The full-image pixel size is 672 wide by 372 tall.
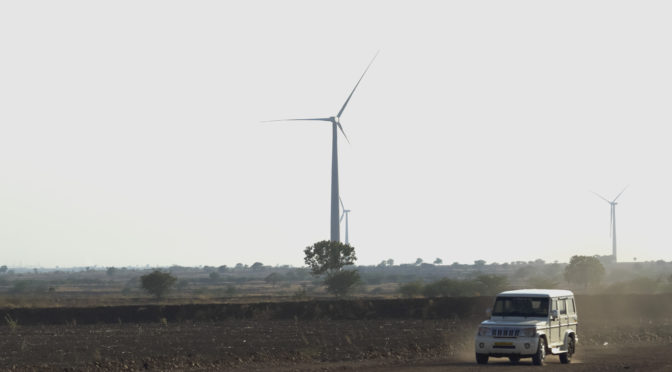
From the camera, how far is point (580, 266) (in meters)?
142

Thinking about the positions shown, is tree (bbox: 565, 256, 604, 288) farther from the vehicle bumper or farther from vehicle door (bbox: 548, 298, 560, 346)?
the vehicle bumper

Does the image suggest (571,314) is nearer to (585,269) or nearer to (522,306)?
(522,306)

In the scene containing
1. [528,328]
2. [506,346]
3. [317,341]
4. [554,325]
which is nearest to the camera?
[528,328]

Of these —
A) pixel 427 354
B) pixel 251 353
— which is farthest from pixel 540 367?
pixel 251 353

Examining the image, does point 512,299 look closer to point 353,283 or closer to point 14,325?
point 14,325

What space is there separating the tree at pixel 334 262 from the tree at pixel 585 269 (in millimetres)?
42779

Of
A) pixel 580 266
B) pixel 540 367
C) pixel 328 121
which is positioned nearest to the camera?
pixel 540 367

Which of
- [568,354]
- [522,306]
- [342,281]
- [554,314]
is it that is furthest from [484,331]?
[342,281]

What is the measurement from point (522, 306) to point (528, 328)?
1818 millimetres

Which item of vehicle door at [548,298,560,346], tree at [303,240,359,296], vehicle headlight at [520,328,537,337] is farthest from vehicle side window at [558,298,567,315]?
tree at [303,240,359,296]

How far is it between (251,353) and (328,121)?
2775 inches

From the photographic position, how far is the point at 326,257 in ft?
378

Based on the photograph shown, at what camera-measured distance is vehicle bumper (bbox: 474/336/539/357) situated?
34.7m

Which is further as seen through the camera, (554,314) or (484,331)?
(554,314)
